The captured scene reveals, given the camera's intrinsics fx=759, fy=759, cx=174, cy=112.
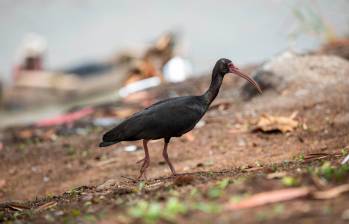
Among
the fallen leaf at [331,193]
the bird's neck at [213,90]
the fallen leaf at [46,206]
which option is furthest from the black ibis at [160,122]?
the fallen leaf at [331,193]

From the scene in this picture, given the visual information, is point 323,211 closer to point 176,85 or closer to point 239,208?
point 239,208

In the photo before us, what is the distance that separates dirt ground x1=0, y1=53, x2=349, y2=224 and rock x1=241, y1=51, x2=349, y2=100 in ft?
0.56

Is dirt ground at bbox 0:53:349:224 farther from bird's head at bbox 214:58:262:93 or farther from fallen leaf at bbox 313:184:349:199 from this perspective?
bird's head at bbox 214:58:262:93

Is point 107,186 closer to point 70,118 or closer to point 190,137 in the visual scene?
point 190,137

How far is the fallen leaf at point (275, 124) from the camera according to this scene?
34.5ft

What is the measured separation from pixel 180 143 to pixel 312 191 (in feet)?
18.7

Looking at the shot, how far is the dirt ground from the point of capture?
525 cm

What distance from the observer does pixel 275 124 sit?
10.6m

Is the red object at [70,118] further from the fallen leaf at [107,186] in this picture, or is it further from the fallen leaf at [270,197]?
the fallen leaf at [270,197]

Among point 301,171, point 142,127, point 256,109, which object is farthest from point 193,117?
point 256,109

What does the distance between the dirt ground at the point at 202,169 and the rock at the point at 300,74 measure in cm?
17

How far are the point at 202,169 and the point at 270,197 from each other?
4.10 m

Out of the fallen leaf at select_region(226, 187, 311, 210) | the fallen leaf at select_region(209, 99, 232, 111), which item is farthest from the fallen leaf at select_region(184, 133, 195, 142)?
the fallen leaf at select_region(226, 187, 311, 210)

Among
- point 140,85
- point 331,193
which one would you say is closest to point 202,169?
point 331,193
